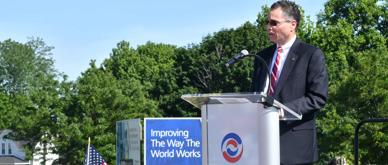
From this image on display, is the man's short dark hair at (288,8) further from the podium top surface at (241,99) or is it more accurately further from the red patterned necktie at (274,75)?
the podium top surface at (241,99)

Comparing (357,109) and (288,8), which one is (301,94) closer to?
(288,8)

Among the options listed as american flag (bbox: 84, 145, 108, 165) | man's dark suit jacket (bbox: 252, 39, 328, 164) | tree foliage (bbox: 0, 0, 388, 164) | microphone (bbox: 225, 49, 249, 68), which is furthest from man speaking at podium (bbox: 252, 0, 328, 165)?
tree foliage (bbox: 0, 0, 388, 164)

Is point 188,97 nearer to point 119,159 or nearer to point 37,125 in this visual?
point 119,159

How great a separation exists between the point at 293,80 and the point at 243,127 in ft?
1.56

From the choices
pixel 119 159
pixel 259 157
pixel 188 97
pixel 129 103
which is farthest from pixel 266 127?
pixel 129 103

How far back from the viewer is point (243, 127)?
16.0 ft

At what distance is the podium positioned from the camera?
15.8ft

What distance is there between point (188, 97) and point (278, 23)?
66 centimetres

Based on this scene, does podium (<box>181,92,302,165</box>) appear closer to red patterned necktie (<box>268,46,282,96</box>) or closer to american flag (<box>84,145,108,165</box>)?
red patterned necktie (<box>268,46,282,96</box>)

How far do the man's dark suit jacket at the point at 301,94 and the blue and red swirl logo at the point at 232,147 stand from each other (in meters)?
0.27

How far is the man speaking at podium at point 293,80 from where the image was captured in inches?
199

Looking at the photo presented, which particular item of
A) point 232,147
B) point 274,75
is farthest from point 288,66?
point 232,147

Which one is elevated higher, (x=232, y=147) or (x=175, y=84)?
(x=175, y=84)

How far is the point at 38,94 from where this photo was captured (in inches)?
2328
